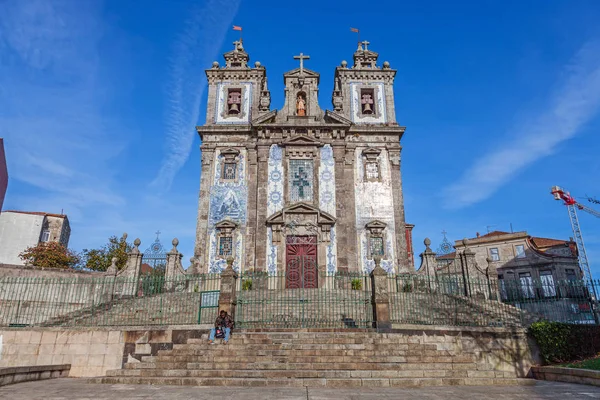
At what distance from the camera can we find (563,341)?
1173cm

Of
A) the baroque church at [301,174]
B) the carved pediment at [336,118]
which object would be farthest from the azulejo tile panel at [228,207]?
the carved pediment at [336,118]

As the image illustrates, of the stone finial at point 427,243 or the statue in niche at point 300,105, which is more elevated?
the statue in niche at point 300,105

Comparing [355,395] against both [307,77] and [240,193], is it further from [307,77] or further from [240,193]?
[307,77]

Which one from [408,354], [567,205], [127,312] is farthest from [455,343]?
[567,205]

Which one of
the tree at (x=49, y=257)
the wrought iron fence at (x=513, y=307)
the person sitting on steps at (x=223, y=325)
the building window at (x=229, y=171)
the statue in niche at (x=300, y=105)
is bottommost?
the person sitting on steps at (x=223, y=325)

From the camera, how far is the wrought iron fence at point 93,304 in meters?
13.5

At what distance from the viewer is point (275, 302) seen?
14281 millimetres

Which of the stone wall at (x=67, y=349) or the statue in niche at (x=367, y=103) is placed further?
the statue in niche at (x=367, y=103)

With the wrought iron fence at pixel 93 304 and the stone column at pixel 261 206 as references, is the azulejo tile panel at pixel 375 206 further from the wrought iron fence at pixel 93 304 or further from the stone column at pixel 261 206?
the wrought iron fence at pixel 93 304

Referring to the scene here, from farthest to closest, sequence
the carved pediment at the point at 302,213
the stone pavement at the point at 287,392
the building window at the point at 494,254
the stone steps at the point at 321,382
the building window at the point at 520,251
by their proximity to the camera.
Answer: the building window at the point at 494,254 < the building window at the point at 520,251 < the carved pediment at the point at 302,213 < the stone steps at the point at 321,382 < the stone pavement at the point at 287,392

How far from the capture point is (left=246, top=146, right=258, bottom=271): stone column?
833 inches

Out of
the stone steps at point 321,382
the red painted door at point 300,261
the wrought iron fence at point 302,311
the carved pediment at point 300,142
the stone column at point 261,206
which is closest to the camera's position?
the stone steps at point 321,382

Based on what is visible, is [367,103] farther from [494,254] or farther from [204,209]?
[494,254]

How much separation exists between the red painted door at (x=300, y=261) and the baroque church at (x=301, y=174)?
0.06 m
